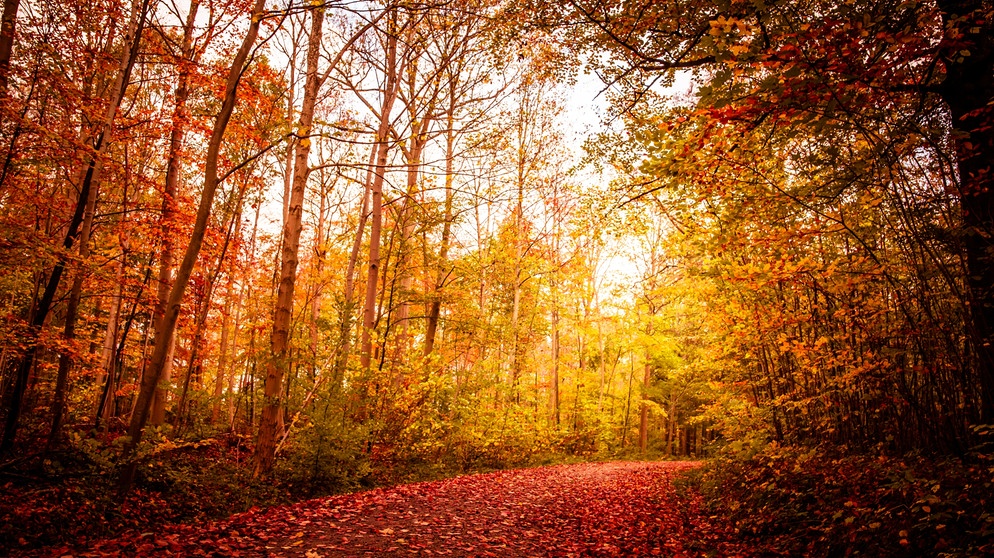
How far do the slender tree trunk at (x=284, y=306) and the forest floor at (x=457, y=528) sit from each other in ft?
5.60

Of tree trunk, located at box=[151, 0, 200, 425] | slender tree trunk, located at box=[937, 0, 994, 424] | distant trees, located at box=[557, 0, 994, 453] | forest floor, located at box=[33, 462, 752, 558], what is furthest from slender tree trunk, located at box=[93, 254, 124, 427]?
slender tree trunk, located at box=[937, 0, 994, 424]

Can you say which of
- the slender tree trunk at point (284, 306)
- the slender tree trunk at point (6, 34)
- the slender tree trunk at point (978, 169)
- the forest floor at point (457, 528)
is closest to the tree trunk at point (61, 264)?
the slender tree trunk at point (6, 34)

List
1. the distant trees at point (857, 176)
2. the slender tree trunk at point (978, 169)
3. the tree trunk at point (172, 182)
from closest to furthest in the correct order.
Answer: the distant trees at point (857, 176)
the slender tree trunk at point (978, 169)
the tree trunk at point (172, 182)

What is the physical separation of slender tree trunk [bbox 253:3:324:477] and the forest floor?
171cm

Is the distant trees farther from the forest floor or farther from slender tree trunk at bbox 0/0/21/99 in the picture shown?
slender tree trunk at bbox 0/0/21/99

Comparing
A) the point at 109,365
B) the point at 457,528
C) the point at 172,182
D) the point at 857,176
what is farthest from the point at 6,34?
the point at 857,176

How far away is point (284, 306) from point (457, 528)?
14.5ft

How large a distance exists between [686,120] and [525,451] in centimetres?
1293

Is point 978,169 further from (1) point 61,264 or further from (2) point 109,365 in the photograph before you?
(2) point 109,365

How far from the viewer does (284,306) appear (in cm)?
769

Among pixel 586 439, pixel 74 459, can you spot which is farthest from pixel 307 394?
pixel 586 439

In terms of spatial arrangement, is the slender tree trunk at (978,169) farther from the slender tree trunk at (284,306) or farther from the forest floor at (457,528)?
the slender tree trunk at (284,306)

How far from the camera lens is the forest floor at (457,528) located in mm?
4297

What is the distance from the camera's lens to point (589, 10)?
589 centimetres
